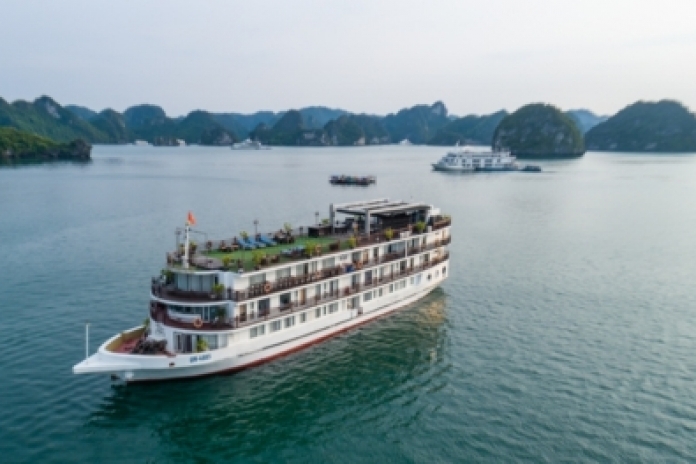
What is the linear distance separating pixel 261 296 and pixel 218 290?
2948 mm

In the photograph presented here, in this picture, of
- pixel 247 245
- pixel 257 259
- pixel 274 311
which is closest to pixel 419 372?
pixel 274 311

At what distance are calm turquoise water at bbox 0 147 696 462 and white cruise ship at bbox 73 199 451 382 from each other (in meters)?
1.67

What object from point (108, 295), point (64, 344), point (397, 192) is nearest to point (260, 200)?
point (397, 192)

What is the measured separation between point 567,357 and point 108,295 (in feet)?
133

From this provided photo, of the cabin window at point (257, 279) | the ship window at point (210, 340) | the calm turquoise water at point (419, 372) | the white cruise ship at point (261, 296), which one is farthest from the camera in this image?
the cabin window at point (257, 279)

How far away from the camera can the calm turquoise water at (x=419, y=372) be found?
100 feet

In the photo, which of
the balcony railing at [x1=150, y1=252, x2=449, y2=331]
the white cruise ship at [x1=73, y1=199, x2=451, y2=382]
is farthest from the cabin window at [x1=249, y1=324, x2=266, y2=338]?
the balcony railing at [x1=150, y1=252, x2=449, y2=331]

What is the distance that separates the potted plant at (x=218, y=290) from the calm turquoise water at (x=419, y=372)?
552 cm

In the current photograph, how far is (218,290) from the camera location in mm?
37000

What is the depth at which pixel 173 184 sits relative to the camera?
6196 inches

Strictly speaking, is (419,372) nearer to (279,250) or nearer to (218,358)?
(218,358)

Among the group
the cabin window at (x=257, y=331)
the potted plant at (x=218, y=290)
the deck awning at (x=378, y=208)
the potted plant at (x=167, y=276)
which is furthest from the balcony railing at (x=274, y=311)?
the deck awning at (x=378, y=208)

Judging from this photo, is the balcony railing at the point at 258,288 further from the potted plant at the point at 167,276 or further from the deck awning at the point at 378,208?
the deck awning at the point at 378,208

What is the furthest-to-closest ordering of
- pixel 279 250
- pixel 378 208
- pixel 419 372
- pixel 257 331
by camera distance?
pixel 378 208 < pixel 279 250 < pixel 419 372 < pixel 257 331
